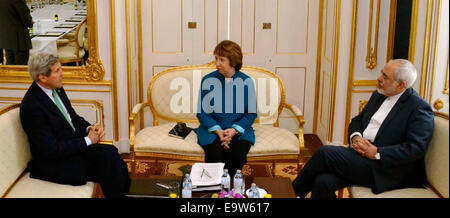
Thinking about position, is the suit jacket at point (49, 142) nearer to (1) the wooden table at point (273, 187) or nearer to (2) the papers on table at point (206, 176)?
(1) the wooden table at point (273, 187)

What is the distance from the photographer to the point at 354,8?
477 centimetres

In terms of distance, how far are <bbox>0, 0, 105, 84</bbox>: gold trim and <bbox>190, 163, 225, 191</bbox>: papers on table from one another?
2088 millimetres

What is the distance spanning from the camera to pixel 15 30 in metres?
4.93

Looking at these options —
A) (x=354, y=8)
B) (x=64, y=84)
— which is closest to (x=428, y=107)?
(x=354, y=8)

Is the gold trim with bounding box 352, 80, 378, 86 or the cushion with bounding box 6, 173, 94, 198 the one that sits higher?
the gold trim with bounding box 352, 80, 378, 86

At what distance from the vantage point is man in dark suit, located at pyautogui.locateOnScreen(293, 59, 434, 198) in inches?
123

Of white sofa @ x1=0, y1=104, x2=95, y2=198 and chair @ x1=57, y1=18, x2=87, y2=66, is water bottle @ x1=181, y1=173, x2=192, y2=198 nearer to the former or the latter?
white sofa @ x1=0, y1=104, x2=95, y2=198

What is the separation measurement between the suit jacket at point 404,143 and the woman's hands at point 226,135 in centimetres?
114

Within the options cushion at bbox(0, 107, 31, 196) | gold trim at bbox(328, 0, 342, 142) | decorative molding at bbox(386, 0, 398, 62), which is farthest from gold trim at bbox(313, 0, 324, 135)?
cushion at bbox(0, 107, 31, 196)

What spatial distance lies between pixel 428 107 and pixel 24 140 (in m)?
2.62

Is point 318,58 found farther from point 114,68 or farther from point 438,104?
point 114,68

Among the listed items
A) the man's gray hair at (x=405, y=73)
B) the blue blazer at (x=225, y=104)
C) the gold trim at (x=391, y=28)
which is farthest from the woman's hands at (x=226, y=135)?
the gold trim at (x=391, y=28)

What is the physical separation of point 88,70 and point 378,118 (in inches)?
113

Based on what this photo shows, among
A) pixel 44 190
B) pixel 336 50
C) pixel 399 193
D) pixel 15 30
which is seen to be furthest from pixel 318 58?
pixel 44 190
